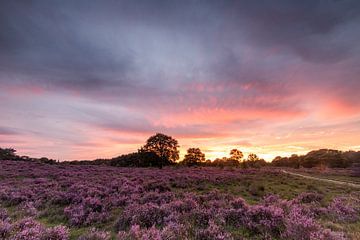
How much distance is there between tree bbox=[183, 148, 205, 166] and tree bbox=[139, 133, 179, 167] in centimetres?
1076

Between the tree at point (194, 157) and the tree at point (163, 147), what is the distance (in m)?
10.8

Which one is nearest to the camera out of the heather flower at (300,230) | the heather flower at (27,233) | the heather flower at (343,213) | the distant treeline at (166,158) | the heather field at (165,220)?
the heather flower at (27,233)

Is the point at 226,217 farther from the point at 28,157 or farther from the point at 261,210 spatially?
the point at 28,157

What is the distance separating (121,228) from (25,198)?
757 cm

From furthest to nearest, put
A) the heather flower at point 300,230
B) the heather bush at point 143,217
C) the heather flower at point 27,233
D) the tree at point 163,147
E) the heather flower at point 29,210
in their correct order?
the tree at point 163,147, the heather flower at point 29,210, the heather bush at point 143,217, the heather flower at point 300,230, the heather flower at point 27,233

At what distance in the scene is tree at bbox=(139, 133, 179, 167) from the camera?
194 feet

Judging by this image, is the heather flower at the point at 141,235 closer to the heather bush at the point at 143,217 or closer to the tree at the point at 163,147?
the heather bush at the point at 143,217

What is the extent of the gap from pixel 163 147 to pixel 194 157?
16.9m

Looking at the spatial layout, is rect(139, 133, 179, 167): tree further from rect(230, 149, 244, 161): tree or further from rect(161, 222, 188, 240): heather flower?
rect(161, 222, 188, 240): heather flower

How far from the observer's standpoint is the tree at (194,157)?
72.1 m

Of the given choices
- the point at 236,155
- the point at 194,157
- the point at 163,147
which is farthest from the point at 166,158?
the point at 236,155

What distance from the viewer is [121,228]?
7.07m

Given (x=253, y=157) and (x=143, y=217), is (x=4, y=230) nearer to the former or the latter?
(x=143, y=217)

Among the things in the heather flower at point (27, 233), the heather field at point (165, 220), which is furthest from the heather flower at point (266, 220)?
the heather flower at point (27, 233)
